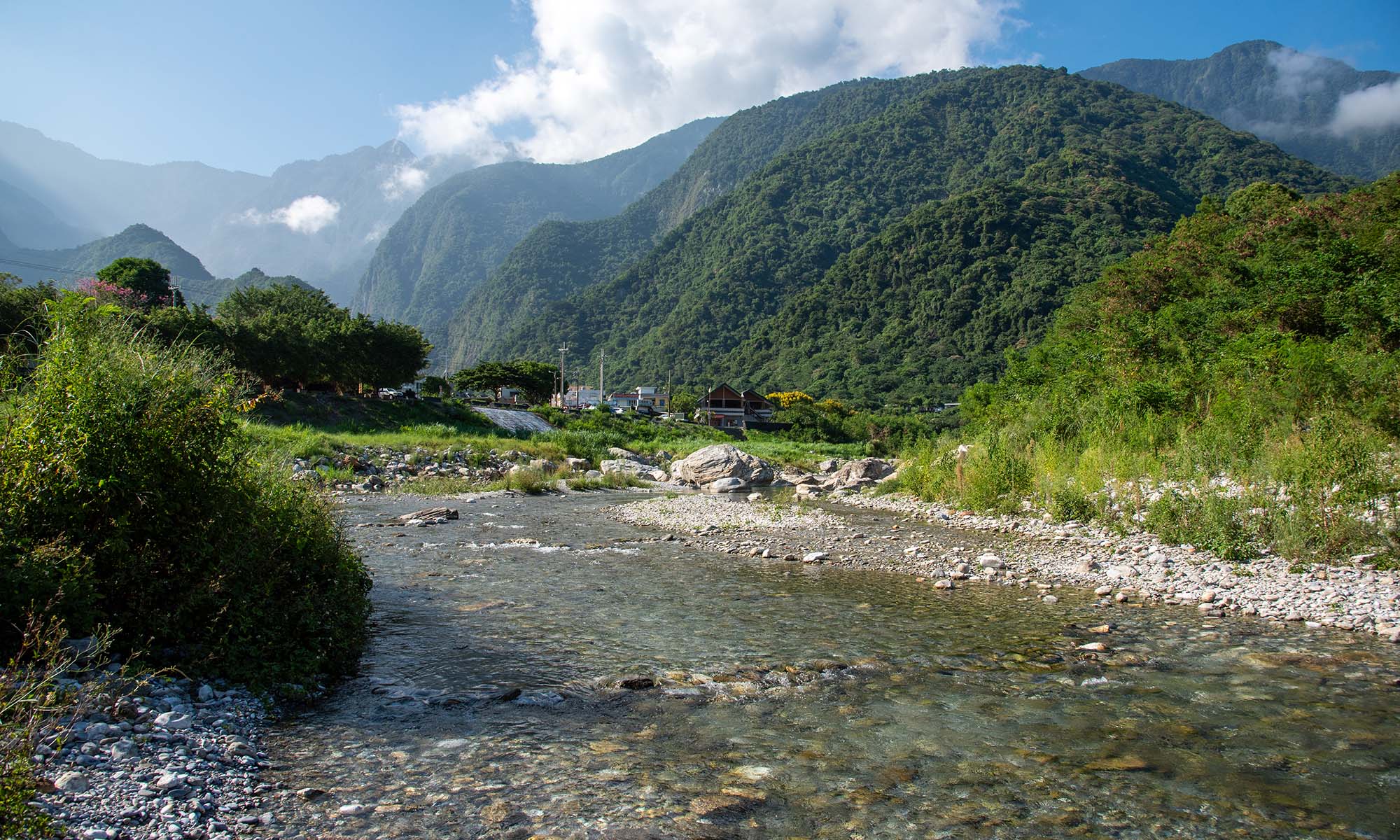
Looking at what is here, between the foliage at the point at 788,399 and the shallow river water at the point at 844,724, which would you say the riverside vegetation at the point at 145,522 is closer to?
the shallow river water at the point at 844,724

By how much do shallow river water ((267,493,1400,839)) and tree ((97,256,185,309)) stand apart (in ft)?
191

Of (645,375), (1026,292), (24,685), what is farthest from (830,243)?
(24,685)

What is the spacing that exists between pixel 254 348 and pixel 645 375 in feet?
334

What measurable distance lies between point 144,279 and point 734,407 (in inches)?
2396

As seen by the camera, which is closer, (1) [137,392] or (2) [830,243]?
(1) [137,392]

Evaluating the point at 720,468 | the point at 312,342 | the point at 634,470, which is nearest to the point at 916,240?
the point at 720,468

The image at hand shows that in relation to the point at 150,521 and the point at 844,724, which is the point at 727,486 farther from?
the point at 150,521

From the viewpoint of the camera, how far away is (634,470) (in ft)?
123

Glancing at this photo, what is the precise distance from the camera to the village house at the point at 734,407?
86.8m

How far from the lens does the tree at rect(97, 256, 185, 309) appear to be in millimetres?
53562

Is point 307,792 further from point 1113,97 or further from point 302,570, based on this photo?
point 1113,97

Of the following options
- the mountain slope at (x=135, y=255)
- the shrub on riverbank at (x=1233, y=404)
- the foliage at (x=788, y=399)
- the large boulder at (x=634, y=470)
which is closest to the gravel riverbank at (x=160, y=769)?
the shrub on riverbank at (x=1233, y=404)

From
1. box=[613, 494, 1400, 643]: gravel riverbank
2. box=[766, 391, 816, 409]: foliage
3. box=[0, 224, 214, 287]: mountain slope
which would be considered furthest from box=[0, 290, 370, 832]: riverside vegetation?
box=[0, 224, 214, 287]: mountain slope

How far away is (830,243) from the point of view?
14850cm
